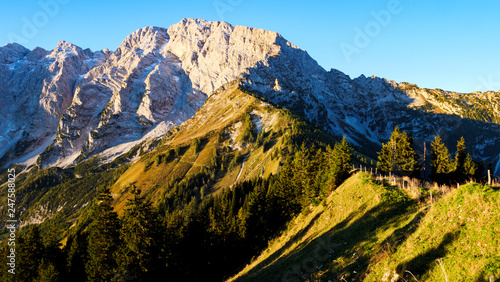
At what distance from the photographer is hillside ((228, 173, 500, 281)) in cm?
1491

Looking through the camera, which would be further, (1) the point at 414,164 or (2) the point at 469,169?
(1) the point at 414,164

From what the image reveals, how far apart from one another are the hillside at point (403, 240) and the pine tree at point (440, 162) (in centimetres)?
3295

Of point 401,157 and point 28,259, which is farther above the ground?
point 28,259

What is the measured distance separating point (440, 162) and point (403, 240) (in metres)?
49.0

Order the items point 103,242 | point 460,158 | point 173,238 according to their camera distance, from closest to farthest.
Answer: point 103,242 → point 173,238 → point 460,158

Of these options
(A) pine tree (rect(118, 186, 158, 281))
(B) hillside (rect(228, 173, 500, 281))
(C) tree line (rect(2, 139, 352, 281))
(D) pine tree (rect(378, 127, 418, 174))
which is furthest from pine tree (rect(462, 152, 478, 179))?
(A) pine tree (rect(118, 186, 158, 281))

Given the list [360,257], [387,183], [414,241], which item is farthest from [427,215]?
[387,183]

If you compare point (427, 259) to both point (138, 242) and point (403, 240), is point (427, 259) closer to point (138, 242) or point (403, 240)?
point (403, 240)

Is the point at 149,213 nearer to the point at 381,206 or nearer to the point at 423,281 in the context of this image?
the point at 381,206

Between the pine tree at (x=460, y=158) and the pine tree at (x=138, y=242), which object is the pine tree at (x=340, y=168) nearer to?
the pine tree at (x=460, y=158)

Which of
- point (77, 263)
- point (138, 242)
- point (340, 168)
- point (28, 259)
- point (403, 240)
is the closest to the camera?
point (403, 240)

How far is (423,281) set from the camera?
1492 centimetres

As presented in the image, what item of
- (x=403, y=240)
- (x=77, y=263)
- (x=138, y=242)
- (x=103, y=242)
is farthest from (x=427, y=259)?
(x=77, y=263)

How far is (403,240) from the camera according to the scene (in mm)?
19312
